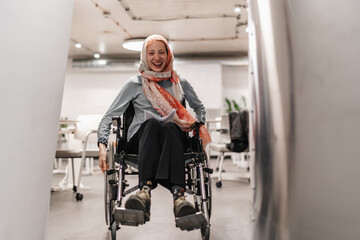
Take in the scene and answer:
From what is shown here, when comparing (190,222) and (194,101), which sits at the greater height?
(194,101)

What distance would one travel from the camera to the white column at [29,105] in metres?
1.07

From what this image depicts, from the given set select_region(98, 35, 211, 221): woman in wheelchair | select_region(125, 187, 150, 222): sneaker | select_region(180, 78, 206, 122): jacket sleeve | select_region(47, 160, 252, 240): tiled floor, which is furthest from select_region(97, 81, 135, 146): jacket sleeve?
select_region(47, 160, 252, 240): tiled floor

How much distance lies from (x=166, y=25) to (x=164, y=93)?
15.8 ft

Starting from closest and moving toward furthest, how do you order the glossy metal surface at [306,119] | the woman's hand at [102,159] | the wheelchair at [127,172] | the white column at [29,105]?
1. the glossy metal surface at [306,119]
2. the white column at [29,105]
3. the wheelchair at [127,172]
4. the woman's hand at [102,159]

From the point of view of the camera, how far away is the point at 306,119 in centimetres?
89

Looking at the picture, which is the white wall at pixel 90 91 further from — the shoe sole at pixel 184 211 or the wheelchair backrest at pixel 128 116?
the shoe sole at pixel 184 211

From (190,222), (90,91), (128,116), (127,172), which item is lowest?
(190,222)

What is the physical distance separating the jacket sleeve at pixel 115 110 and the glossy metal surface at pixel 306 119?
1.05m

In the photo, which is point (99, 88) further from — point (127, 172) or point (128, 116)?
point (127, 172)

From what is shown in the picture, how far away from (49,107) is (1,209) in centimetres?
39

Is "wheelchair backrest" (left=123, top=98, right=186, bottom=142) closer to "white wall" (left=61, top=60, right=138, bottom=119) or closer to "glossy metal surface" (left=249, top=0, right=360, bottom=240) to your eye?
"glossy metal surface" (left=249, top=0, right=360, bottom=240)

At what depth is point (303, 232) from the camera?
0.90 m

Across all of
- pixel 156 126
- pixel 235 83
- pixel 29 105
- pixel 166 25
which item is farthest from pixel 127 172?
pixel 235 83

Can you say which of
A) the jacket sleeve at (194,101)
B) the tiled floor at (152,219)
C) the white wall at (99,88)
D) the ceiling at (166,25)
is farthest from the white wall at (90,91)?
the jacket sleeve at (194,101)
